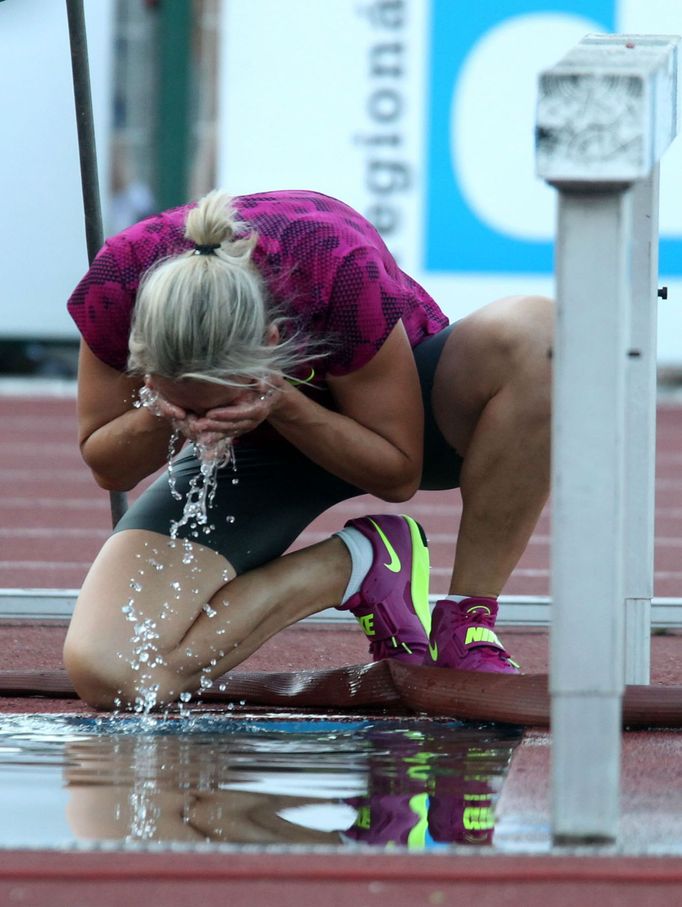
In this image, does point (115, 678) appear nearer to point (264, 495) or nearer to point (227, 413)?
point (264, 495)

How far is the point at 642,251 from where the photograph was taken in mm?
2438

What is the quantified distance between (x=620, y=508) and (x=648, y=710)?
33.5 inches

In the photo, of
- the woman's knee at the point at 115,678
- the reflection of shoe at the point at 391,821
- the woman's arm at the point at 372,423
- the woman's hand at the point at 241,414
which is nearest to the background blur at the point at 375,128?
the woman's arm at the point at 372,423

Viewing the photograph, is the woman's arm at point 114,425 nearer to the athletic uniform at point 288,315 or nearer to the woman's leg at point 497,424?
the athletic uniform at point 288,315

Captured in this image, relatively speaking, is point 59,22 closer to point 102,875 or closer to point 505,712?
point 505,712

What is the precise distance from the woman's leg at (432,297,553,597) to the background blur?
6.80m

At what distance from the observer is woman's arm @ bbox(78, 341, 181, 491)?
97.3 inches

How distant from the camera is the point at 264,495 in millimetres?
2723

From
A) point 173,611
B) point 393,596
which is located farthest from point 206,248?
point 393,596

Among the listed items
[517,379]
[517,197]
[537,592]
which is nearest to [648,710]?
[517,379]

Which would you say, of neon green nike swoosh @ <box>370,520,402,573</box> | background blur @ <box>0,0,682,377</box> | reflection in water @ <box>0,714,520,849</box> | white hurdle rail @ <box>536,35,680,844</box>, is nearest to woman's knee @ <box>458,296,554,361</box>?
neon green nike swoosh @ <box>370,520,402,573</box>

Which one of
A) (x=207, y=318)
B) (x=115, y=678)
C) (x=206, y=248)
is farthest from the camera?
(x=115, y=678)

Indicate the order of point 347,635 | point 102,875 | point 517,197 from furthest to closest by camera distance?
point 517,197 → point 347,635 → point 102,875

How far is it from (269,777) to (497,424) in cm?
78
